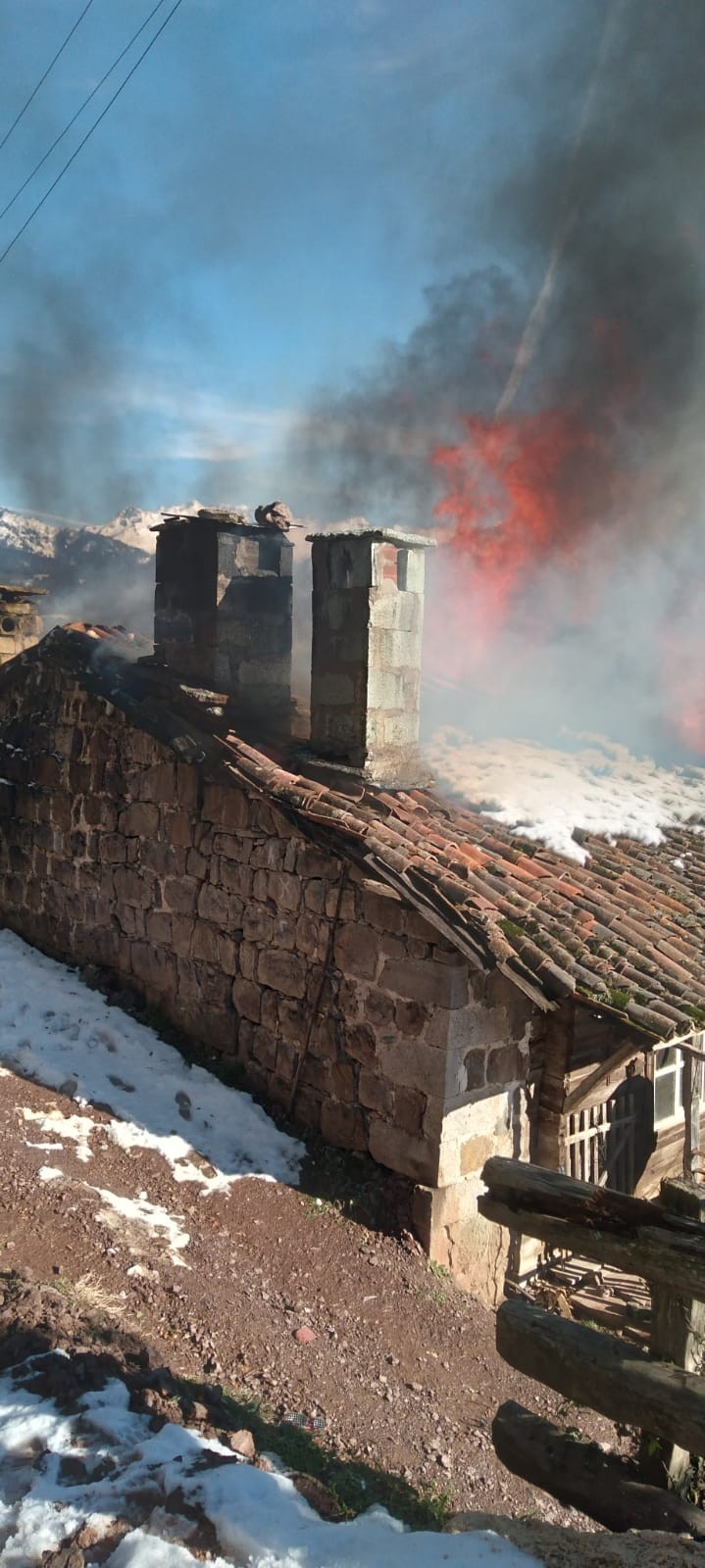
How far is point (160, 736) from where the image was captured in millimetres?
8320

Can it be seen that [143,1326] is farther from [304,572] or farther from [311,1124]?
[304,572]

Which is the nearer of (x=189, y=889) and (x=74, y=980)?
(x=189, y=889)

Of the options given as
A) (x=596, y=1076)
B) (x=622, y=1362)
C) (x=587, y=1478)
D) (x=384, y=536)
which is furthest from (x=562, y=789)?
(x=587, y=1478)

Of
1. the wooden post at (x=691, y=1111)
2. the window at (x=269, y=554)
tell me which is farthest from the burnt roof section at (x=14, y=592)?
the wooden post at (x=691, y=1111)

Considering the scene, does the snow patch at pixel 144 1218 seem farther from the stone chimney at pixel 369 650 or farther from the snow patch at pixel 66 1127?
the stone chimney at pixel 369 650

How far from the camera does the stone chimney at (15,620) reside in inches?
487

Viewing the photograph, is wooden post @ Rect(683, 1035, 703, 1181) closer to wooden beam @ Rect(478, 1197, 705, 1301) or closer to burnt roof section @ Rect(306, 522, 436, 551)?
burnt roof section @ Rect(306, 522, 436, 551)

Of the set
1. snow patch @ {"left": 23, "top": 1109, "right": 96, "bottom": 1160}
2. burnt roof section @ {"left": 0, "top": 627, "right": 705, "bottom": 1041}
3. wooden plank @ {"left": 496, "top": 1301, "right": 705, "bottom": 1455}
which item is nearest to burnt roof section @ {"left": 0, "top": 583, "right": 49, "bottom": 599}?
burnt roof section @ {"left": 0, "top": 627, "right": 705, "bottom": 1041}

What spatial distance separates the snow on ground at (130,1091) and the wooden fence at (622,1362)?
3.55 metres

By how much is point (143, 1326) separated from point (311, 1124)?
8.37 feet

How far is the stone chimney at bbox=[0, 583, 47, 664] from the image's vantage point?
1236 cm

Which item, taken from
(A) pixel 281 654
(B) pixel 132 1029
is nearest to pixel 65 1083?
(B) pixel 132 1029

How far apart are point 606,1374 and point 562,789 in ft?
20.2

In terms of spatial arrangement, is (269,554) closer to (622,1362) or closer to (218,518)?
(218,518)
